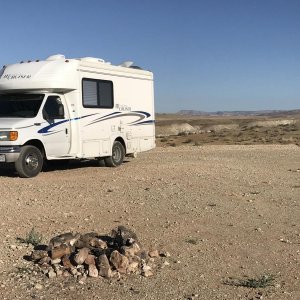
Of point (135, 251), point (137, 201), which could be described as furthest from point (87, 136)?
point (135, 251)

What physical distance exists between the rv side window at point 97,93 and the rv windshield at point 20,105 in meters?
1.33

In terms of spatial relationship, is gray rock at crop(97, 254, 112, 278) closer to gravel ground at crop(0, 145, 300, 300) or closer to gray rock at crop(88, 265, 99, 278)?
gray rock at crop(88, 265, 99, 278)

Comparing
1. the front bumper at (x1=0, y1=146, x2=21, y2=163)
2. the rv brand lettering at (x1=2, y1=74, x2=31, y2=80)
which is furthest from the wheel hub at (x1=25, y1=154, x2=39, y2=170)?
A: the rv brand lettering at (x1=2, y1=74, x2=31, y2=80)

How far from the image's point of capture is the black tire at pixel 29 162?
1234cm

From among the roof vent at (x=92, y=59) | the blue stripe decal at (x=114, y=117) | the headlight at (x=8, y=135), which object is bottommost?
the headlight at (x=8, y=135)

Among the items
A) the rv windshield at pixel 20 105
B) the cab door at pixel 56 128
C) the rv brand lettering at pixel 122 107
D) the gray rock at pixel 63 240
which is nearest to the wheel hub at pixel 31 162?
the cab door at pixel 56 128

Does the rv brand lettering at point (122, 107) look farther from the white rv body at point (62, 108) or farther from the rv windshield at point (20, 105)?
the rv windshield at point (20, 105)

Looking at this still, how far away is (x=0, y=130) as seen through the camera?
12.2m

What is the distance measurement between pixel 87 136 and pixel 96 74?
5.76 feet

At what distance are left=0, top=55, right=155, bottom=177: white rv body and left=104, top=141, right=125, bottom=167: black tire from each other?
0.09 m

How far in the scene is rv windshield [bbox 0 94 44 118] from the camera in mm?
12938

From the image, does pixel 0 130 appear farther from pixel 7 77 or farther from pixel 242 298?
pixel 242 298

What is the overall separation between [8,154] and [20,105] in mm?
1548

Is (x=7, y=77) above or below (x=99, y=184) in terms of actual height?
above
